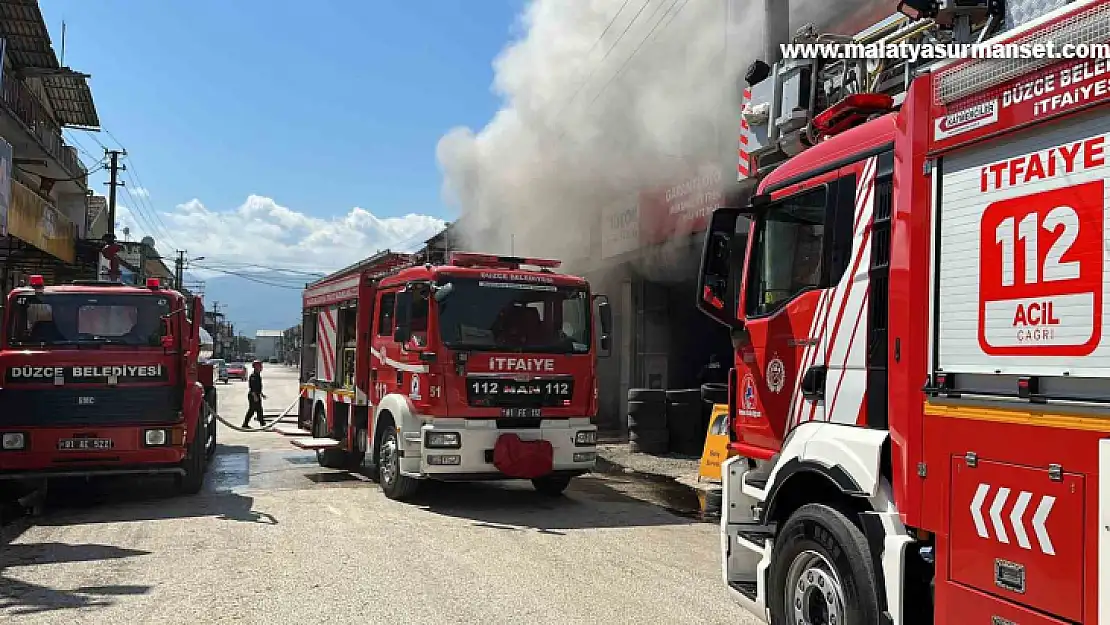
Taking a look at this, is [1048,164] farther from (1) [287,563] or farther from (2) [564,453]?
(2) [564,453]

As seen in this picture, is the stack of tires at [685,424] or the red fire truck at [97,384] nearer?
the red fire truck at [97,384]

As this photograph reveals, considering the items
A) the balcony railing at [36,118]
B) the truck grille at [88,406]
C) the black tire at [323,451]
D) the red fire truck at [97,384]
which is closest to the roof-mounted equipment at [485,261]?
the red fire truck at [97,384]

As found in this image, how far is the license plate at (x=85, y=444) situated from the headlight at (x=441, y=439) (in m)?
3.16

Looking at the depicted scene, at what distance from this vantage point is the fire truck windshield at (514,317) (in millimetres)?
A: 8680

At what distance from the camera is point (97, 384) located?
8547 mm

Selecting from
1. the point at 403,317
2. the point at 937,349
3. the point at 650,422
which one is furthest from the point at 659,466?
the point at 937,349

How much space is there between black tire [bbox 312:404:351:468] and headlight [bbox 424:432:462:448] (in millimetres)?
4024

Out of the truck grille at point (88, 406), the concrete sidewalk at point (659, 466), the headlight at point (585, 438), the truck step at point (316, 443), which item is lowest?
the concrete sidewalk at point (659, 466)

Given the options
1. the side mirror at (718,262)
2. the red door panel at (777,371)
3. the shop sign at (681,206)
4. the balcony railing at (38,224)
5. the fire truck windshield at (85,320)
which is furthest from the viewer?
the balcony railing at (38,224)

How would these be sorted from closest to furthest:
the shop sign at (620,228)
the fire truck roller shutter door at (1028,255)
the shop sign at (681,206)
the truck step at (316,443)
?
the fire truck roller shutter door at (1028,255) → the truck step at (316,443) → the shop sign at (681,206) → the shop sign at (620,228)

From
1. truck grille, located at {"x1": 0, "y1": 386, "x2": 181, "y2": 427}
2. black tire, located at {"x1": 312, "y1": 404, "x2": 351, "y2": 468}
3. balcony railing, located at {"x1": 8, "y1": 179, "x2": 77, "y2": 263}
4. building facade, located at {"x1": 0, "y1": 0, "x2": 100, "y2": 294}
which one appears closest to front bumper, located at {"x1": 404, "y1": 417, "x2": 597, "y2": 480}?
truck grille, located at {"x1": 0, "y1": 386, "x2": 181, "y2": 427}

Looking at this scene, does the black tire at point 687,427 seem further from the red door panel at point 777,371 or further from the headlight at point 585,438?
the red door panel at point 777,371

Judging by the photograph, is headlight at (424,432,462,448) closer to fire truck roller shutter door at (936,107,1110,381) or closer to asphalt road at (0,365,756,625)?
asphalt road at (0,365,756,625)

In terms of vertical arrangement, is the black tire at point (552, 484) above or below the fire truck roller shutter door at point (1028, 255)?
below
